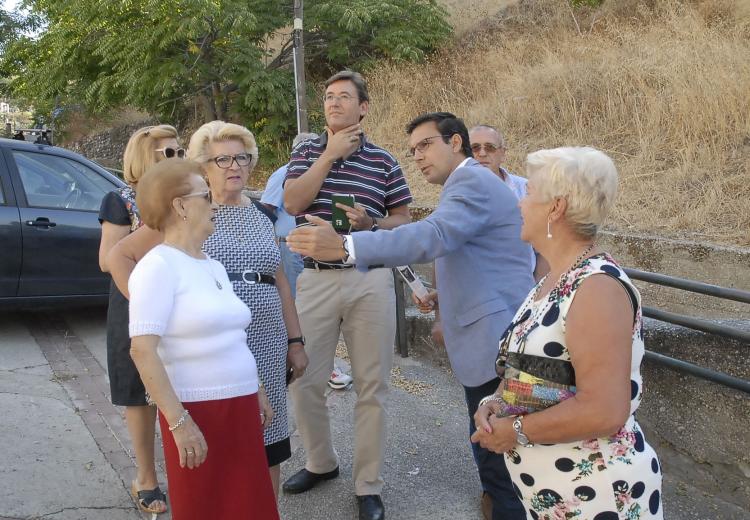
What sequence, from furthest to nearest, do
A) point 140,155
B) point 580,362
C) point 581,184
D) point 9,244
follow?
point 9,244 → point 140,155 → point 581,184 → point 580,362

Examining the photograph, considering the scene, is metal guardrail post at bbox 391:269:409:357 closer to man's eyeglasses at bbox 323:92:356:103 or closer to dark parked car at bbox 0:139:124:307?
man's eyeglasses at bbox 323:92:356:103

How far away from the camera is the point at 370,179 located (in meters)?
3.55

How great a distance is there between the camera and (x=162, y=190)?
92.4 inches

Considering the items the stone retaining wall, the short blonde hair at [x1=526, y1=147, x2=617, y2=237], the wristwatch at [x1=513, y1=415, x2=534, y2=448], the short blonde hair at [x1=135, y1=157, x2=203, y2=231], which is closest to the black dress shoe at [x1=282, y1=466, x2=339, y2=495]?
the short blonde hair at [x1=135, y1=157, x2=203, y2=231]

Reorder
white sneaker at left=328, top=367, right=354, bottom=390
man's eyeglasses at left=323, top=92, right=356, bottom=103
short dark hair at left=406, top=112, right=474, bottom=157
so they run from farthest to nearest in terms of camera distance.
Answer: white sneaker at left=328, top=367, right=354, bottom=390
man's eyeglasses at left=323, top=92, right=356, bottom=103
short dark hair at left=406, top=112, right=474, bottom=157

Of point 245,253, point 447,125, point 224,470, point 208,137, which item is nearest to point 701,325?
point 447,125

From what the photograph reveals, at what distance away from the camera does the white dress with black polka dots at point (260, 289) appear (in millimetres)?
2836

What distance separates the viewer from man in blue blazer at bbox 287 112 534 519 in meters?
2.63

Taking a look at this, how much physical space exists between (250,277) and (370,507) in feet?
4.40

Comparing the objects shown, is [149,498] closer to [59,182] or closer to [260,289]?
[260,289]

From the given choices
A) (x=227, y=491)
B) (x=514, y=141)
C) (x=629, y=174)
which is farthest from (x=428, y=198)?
(x=227, y=491)

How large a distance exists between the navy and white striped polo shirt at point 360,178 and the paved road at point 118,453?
1.47 m

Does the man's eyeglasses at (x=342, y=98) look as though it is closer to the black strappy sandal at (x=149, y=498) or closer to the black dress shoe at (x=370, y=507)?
the black dress shoe at (x=370, y=507)

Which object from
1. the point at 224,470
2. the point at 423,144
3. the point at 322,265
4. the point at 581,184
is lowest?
the point at 224,470
